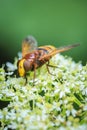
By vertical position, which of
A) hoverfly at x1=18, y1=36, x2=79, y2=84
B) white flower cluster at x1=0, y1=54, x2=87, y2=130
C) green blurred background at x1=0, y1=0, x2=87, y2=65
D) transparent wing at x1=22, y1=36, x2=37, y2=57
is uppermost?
green blurred background at x1=0, y1=0, x2=87, y2=65

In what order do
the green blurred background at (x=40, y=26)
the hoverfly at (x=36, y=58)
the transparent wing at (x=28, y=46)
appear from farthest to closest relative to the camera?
the green blurred background at (x=40, y=26) → the transparent wing at (x=28, y=46) → the hoverfly at (x=36, y=58)

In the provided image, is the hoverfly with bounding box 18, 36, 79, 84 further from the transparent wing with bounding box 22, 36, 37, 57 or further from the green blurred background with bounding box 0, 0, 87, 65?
the green blurred background with bounding box 0, 0, 87, 65

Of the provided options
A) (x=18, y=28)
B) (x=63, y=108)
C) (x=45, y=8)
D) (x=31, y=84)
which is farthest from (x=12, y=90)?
(x=45, y=8)

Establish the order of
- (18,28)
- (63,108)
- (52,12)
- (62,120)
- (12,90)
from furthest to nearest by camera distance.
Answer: (52,12) < (18,28) < (12,90) < (63,108) < (62,120)

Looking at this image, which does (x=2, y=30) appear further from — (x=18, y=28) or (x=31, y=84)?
(x=31, y=84)

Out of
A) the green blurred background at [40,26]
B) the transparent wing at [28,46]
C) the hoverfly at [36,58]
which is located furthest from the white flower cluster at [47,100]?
the green blurred background at [40,26]

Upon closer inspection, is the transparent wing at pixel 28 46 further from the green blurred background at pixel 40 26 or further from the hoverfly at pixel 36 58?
the green blurred background at pixel 40 26

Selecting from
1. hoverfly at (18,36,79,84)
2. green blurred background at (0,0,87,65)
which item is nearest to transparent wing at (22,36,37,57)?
hoverfly at (18,36,79,84)

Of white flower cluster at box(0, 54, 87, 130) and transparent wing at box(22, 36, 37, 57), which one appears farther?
transparent wing at box(22, 36, 37, 57)
